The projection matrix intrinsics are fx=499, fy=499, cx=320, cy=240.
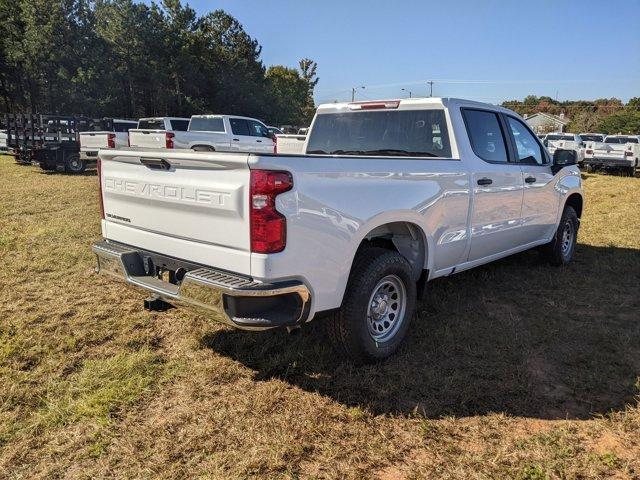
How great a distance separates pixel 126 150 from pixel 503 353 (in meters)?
3.22

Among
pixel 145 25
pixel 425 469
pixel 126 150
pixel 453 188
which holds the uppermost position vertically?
pixel 145 25

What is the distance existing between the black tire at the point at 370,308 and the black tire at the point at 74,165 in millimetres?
16370

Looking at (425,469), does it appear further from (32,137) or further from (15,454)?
(32,137)

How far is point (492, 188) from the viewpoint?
4633 mm

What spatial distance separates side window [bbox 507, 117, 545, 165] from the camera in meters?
5.29

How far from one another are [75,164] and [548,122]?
221 feet

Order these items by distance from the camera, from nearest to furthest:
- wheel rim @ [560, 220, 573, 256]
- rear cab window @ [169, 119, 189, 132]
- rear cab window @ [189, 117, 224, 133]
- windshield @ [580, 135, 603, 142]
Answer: wheel rim @ [560, 220, 573, 256], rear cab window @ [189, 117, 224, 133], rear cab window @ [169, 119, 189, 132], windshield @ [580, 135, 603, 142]

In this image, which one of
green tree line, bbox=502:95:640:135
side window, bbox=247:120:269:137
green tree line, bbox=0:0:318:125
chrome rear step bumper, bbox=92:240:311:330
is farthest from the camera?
green tree line, bbox=502:95:640:135

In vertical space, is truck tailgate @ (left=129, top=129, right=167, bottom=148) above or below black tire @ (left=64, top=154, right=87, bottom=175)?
above

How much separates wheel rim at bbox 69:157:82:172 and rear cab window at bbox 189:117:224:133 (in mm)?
4002

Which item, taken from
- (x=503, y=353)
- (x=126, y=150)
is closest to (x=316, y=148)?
(x=126, y=150)

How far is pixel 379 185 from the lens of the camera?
3.39 meters

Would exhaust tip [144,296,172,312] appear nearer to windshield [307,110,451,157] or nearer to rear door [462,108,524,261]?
windshield [307,110,451,157]

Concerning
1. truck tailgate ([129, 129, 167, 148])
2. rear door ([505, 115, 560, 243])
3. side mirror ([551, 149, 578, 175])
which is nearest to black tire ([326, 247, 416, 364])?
rear door ([505, 115, 560, 243])
